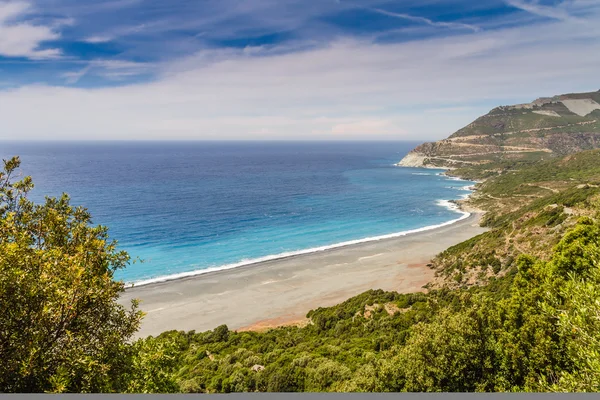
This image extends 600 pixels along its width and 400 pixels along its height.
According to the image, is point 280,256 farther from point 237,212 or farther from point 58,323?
point 58,323

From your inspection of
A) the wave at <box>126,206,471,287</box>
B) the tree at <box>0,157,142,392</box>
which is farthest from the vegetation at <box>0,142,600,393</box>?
the wave at <box>126,206,471,287</box>

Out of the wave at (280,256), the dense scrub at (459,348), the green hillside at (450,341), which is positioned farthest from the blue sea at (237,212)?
the dense scrub at (459,348)

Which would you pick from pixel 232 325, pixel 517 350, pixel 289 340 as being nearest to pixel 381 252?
pixel 232 325

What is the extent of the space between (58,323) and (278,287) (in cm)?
4257

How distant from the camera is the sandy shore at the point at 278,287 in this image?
39438mm

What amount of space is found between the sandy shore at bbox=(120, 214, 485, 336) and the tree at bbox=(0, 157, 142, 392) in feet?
102

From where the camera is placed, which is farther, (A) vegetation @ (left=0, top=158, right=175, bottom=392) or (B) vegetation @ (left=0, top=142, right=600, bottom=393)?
(B) vegetation @ (left=0, top=142, right=600, bottom=393)

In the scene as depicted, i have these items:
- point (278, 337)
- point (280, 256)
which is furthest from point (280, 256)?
point (278, 337)

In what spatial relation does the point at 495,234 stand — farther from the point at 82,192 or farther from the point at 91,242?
the point at 82,192

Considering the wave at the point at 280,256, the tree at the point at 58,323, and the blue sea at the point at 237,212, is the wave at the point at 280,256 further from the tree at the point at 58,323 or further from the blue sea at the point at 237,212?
the tree at the point at 58,323

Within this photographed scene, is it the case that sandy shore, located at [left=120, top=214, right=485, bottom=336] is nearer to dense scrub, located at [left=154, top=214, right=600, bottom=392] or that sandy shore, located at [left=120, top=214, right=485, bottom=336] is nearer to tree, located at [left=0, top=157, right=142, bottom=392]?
dense scrub, located at [left=154, top=214, right=600, bottom=392]

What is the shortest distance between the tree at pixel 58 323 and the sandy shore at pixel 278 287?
31.1 m

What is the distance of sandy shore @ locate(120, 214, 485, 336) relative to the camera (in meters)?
39.4

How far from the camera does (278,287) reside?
4797 centimetres
